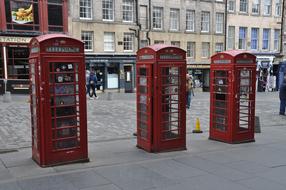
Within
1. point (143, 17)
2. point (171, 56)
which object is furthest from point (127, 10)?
point (171, 56)

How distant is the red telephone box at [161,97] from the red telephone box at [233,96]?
145 cm

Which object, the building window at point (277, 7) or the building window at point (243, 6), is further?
the building window at point (277, 7)

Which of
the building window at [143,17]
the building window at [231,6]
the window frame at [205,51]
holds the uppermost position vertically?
the building window at [231,6]

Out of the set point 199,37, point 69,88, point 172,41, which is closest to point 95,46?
point 172,41

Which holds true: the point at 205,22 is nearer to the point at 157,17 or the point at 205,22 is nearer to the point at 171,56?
the point at 157,17

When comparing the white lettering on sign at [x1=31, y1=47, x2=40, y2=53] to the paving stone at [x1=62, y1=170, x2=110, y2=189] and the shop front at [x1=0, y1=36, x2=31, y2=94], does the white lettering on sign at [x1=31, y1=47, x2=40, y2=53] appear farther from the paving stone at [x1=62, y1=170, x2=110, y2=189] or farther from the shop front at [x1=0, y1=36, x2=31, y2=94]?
the shop front at [x1=0, y1=36, x2=31, y2=94]

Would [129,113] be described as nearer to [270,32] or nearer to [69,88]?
[69,88]

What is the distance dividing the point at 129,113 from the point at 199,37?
22.5 m

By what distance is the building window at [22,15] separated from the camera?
25219 millimetres

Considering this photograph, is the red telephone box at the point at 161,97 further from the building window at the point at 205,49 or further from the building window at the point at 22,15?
the building window at the point at 205,49

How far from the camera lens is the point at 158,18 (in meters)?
32.1

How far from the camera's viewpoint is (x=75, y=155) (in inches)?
257

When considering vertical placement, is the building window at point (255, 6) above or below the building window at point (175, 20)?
above

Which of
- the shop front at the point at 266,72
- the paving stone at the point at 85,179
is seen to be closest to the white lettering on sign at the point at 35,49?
the paving stone at the point at 85,179
